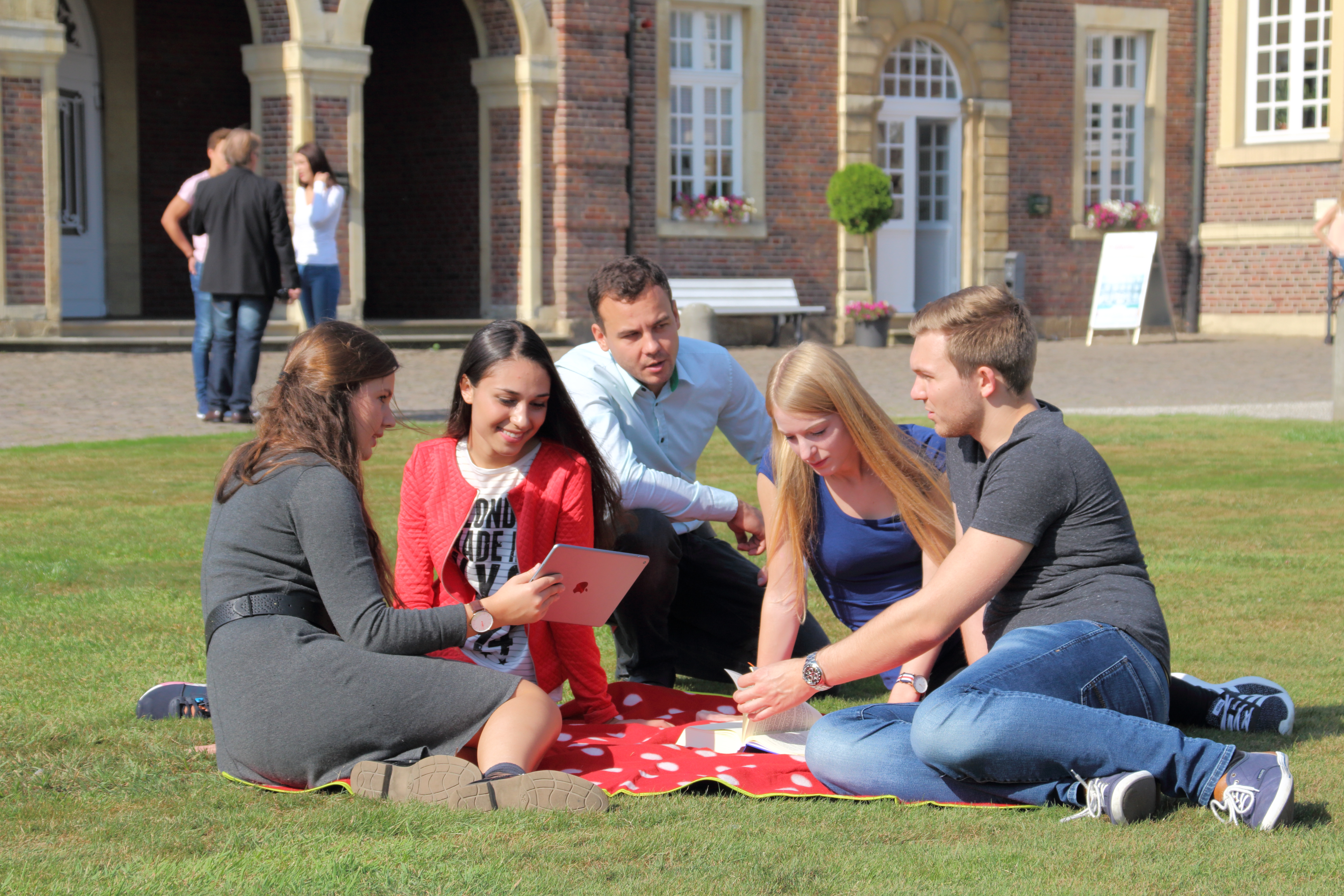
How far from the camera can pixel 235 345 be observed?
10719mm

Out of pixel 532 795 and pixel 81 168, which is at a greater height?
pixel 81 168

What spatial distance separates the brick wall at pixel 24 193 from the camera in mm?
15297

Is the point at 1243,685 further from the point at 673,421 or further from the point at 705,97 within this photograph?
the point at 705,97

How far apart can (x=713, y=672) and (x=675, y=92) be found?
15.5 m

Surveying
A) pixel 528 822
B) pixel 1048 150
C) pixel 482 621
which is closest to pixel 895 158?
pixel 1048 150

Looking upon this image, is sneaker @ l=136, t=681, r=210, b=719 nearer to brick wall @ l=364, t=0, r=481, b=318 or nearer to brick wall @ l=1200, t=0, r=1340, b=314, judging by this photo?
brick wall @ l=364, t=0, r=481, b=318

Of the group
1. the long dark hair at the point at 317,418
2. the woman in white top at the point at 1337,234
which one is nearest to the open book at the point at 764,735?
the long dark hair at the point at 317,418

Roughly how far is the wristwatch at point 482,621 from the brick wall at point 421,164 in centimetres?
1613

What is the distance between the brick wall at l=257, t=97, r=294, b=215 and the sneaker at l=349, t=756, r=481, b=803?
14.1 meters

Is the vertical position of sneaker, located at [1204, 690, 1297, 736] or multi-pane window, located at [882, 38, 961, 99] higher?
multi-pane window, located at [882, 38, 961, 99]

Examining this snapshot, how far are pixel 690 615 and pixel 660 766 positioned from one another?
1168 millimetres

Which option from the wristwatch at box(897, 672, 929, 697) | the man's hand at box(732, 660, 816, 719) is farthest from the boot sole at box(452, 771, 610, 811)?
the wristwatch at box(897, 672, 929, 697)

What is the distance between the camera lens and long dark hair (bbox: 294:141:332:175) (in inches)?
469

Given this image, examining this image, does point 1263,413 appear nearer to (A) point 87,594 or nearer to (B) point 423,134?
(A) point 87,594
